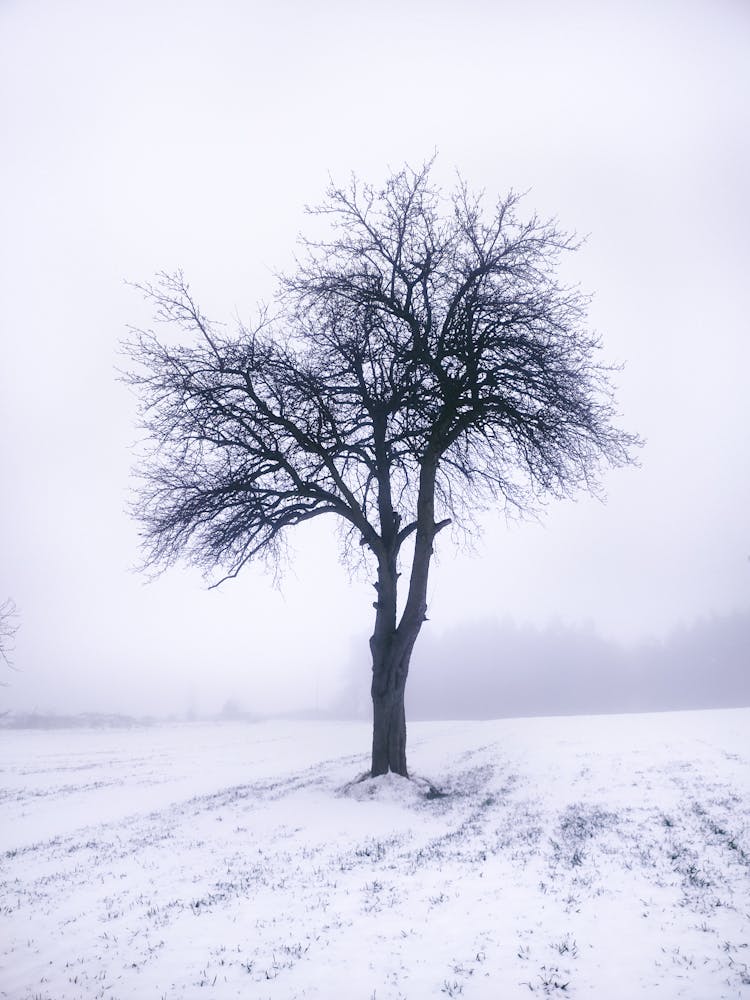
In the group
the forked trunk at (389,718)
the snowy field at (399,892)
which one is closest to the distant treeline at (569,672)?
the forked trunk at (389,718)

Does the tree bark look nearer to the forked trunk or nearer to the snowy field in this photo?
the forked trunk

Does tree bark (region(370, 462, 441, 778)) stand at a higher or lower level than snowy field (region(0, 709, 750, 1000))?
higher

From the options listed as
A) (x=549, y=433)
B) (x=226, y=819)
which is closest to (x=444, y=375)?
(x=549, y=433)

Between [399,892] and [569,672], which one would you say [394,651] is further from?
[569,672]

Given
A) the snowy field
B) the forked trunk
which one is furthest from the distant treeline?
the snowy field

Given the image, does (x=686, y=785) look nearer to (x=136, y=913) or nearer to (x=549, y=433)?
(x=549, y=433)

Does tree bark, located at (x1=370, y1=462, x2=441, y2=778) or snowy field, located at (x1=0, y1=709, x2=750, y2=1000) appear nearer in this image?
snowy field, located at (x1=0, y1=709, x2=750, y2=1000)

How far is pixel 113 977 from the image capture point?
4.76 metres

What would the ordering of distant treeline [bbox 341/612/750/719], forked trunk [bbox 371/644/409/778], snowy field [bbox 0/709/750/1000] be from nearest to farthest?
snowy field [bbox 0/709/750/1000] < forked trunk [bbox 371/644/409/778] < distant treeline [bbox 341/612/750/719]

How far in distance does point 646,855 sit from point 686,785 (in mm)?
5670

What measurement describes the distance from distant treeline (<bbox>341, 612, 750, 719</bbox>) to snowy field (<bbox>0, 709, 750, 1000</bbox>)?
9675 cm

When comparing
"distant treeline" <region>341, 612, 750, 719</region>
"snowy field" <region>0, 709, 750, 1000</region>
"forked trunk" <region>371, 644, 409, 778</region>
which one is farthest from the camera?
"distant treeline" <region>341, 612, 750, 719</region>

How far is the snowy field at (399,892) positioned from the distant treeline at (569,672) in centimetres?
9675

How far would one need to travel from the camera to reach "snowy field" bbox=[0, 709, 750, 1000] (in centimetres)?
444
